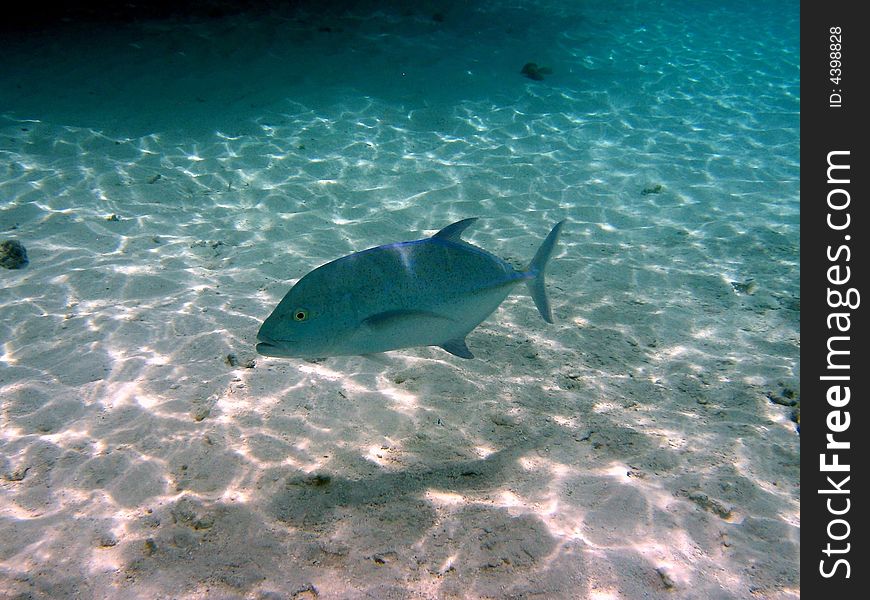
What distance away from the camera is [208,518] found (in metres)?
2.55

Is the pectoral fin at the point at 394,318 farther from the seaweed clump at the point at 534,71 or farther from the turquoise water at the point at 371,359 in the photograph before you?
the seaweed clump at the point at 534,71

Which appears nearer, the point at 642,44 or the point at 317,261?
the point at 317,261

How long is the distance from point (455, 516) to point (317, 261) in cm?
380

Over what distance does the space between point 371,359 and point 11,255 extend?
4.85m

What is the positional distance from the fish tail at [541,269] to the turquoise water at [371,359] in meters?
0.87

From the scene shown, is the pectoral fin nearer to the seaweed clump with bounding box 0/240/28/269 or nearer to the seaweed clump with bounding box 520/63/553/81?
the seaweed clump with bounding box 0/240/28/269

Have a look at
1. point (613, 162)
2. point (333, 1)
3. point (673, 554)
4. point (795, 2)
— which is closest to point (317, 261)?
point (673, 554)

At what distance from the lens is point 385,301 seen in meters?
2.46

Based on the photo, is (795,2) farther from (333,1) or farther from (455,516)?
(455,516)
